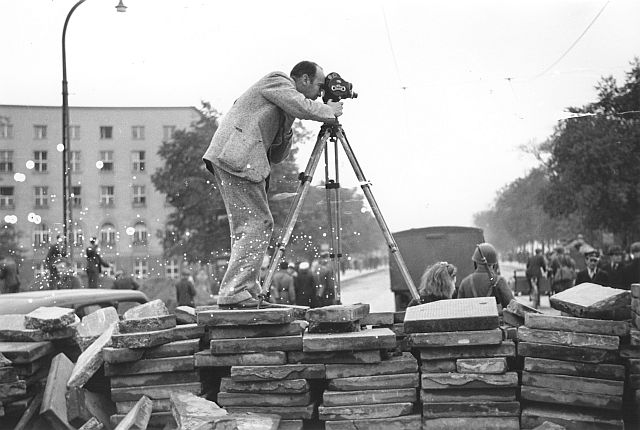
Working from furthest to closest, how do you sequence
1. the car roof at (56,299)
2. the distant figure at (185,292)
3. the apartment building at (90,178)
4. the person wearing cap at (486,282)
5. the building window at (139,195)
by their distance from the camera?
the building window at (139,195) < the apartment building at (90,178) < the distant figure at (185,292) < the car roof at (56,299) < the person wearing cap at (486,282)

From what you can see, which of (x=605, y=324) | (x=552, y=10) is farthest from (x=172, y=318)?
(x=552, y=10)

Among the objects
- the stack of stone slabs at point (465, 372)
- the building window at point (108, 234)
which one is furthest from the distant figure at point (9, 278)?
the stack of stone slabs at point (465, 372)

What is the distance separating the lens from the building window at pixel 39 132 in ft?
59.4

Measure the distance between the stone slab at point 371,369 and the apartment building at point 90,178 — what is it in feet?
41.3

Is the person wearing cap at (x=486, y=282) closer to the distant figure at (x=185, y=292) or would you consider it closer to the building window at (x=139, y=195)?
the distant figure at (x=185, y=292)

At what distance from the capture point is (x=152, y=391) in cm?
A: 424

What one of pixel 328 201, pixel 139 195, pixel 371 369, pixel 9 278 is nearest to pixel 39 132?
pixel 139 195

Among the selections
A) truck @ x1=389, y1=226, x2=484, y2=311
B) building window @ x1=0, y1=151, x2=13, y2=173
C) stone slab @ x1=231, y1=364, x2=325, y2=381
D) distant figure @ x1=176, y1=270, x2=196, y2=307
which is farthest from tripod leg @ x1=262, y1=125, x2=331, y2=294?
→ building window @ x1=0, y1=151, x2=13, y2=173

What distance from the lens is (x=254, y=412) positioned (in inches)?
160

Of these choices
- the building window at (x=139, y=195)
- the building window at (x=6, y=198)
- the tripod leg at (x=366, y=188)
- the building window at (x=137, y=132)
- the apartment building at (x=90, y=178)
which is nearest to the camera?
the tripod leg at (x=366, y=188)

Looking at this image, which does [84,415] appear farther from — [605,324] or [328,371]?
[605,324]

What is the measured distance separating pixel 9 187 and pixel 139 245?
20.5ft

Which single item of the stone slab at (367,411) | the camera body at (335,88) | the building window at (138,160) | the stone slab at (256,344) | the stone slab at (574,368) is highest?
the building window at (138,160)

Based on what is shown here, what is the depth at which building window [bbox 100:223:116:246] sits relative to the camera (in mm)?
19684
